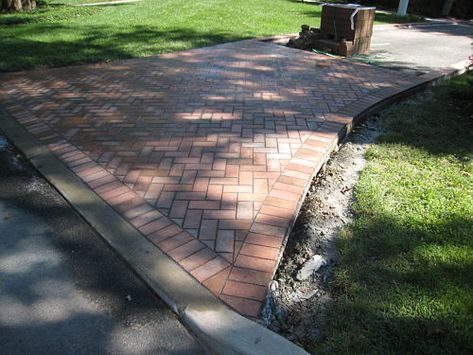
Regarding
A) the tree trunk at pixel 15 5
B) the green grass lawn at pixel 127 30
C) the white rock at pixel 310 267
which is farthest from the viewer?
the tree trunk at pixel 15 5

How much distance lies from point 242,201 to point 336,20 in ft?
20.2

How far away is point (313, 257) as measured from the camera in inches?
98.0

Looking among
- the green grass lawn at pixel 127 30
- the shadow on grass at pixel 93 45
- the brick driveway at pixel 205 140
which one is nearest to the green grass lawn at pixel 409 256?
the brick driveway at pixel 205 140

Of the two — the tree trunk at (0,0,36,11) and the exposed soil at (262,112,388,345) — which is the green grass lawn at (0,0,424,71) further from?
the exposed soil at (262,112,388,345)

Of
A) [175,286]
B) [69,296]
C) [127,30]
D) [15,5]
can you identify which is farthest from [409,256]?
[15,5]

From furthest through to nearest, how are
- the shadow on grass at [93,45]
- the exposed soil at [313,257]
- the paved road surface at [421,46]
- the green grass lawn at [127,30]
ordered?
the paved road surface at [421,46] → the green grass lawn at [127,30] → the shadow on grass at [93,45] → the exposed soil at [313,257]

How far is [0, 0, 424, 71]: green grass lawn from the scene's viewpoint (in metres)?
7.11

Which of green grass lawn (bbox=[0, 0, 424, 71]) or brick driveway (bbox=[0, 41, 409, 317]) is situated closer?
brick driveway (bbox=[0, 41, 409, 317])

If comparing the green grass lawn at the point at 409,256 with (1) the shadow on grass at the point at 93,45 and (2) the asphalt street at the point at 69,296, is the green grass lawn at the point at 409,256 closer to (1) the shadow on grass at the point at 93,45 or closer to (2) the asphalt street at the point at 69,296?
(2) the asphalt street at the point at 69,296

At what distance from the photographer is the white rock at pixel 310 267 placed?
→ 2359 millimetres

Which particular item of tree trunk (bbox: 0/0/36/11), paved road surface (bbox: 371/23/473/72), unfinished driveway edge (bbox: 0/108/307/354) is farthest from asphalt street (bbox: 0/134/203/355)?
tree trunk (bbox: 0/0/36/11)

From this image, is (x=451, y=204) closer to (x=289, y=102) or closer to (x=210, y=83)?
(x=289, y=102)

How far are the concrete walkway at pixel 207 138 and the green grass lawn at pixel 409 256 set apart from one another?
46 centimetres

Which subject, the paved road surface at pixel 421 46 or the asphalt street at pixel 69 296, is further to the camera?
the paved road surface at pixel 421 46
